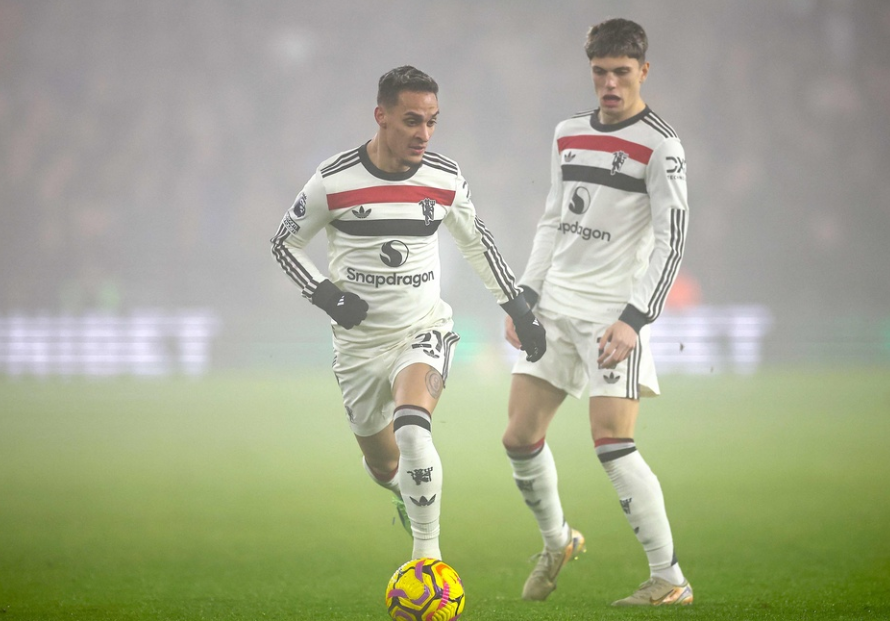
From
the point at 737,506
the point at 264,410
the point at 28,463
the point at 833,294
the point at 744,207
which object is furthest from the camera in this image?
the point at 744,207

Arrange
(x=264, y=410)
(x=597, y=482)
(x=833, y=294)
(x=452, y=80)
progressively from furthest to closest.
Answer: (x=452, y=80) < (x=833, y=294) < (x=264, y=410) < (x=597, y=482)

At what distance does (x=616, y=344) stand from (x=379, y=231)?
102 cm

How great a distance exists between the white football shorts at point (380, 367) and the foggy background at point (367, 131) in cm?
1612

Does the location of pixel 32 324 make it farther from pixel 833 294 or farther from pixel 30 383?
pixel 833 294

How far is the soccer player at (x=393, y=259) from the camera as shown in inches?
163

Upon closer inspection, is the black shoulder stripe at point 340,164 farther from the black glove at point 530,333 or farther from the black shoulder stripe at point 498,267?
the black glove at point 530,333

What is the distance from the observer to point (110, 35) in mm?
25875

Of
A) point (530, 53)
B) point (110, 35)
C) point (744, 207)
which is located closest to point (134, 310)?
point (110, 35)

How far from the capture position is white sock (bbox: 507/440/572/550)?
4641mm

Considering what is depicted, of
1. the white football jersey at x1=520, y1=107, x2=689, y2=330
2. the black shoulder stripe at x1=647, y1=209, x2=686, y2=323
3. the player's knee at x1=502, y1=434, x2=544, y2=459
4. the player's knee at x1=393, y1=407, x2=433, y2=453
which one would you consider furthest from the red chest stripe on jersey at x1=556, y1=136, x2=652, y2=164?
the player's knee at x1=393, y1=407, x2=433, y2=453

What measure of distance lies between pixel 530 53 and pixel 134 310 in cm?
1120

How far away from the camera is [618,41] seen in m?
4.29

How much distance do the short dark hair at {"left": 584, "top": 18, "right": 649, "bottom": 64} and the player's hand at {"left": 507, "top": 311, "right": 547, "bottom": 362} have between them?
42.4 inches

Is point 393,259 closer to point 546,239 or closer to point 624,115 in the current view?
point 546,239
